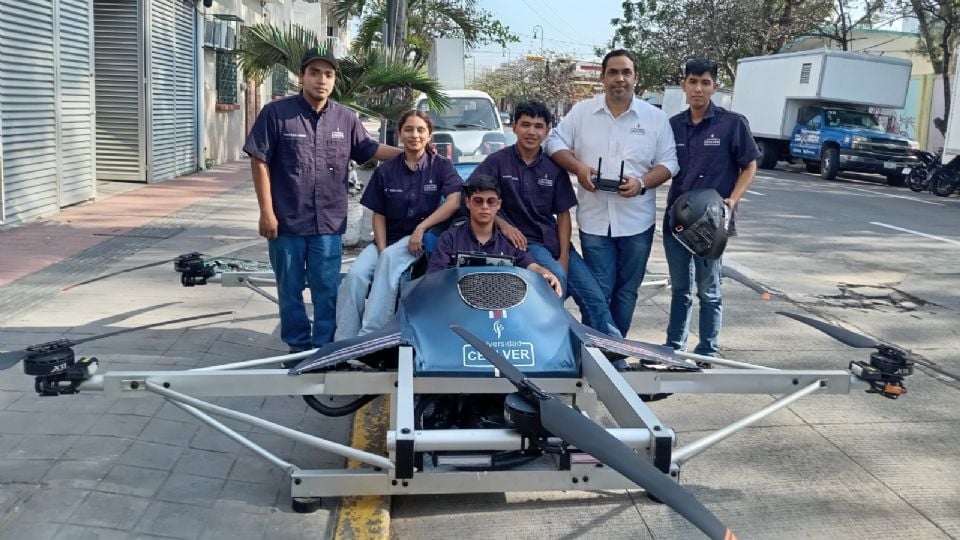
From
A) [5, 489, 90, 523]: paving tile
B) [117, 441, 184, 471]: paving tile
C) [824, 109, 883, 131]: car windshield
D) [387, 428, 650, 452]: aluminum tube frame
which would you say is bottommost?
[117, 441, 184, 471]: paving tile

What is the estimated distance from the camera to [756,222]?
15555 millimetres

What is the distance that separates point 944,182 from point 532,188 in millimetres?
Result: 19828

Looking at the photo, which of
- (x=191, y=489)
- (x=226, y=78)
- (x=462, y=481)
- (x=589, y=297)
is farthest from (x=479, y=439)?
(x=226, y=78)

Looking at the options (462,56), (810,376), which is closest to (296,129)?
(810,376)

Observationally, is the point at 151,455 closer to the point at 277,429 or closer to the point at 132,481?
the point at 132,481

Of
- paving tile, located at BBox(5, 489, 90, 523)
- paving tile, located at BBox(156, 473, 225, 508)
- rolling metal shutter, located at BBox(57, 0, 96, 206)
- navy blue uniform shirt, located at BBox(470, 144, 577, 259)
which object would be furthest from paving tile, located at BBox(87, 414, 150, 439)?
rolling metal shutter, located at BBox(57, 0, 96, 206)

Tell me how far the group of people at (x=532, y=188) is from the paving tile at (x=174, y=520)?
1701mm

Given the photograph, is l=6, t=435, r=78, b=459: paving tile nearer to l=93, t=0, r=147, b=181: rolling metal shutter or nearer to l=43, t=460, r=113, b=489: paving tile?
l=43, t=460, r=113, b=489: paving tile

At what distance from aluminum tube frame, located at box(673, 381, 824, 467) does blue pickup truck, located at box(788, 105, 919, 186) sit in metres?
22.2

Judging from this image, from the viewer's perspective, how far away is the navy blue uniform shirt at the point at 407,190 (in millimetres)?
6043

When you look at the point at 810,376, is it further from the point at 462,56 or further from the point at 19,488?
the point at 462,56

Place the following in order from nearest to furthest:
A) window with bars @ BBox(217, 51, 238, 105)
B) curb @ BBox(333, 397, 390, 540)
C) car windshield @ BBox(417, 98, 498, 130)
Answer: curb @ BBox(333, 397, 390, 540), car windshield @ BBox(417, 98, 498, 130), window with bars @ BBox(217, 51, 238, 105)

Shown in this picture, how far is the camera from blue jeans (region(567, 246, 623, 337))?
18.5 ft

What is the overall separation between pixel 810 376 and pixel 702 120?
7.62 ft
